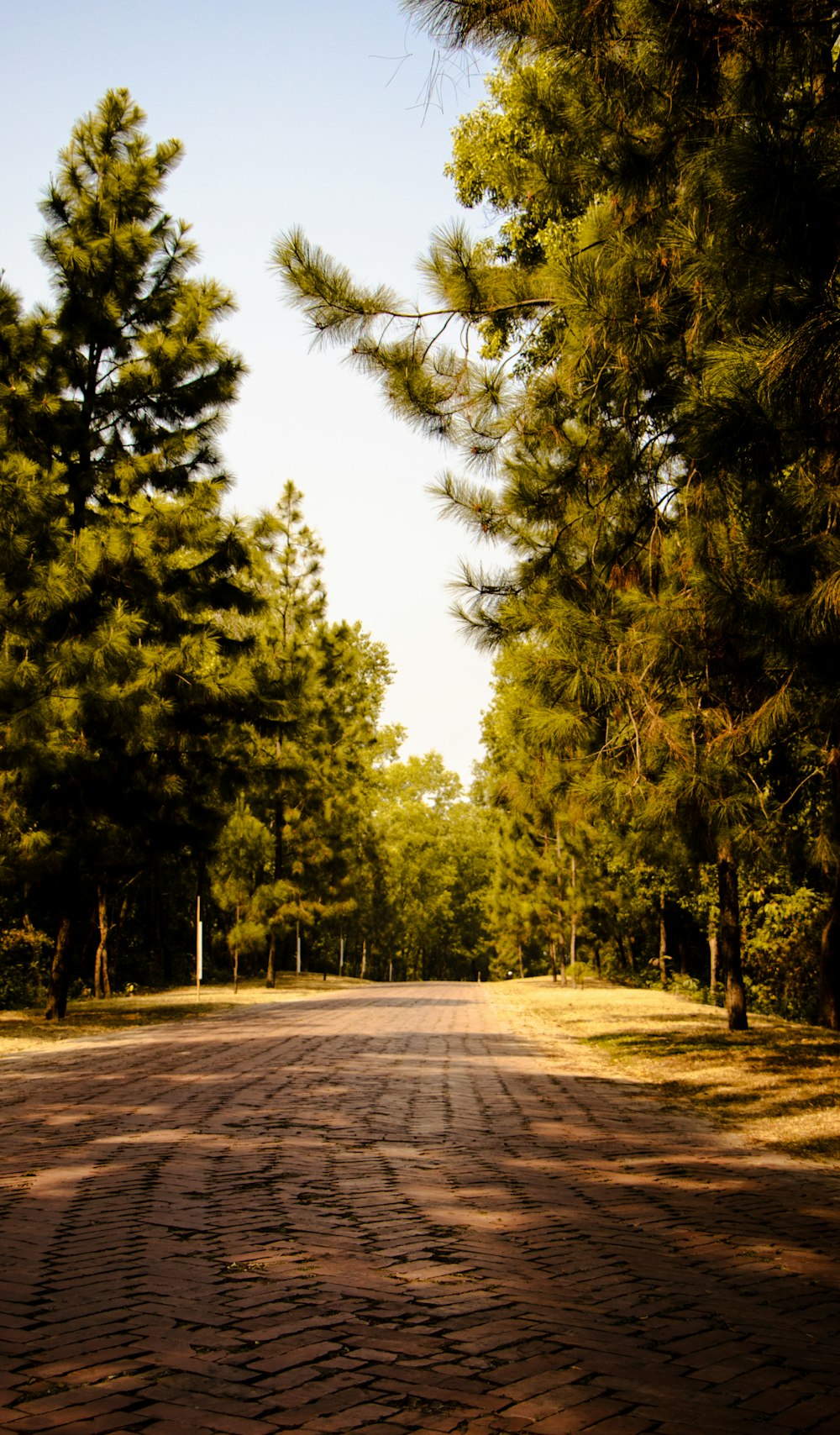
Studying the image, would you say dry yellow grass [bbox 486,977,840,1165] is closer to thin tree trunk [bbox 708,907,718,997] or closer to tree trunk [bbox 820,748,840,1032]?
tree trunk [bbox 820,748,840,1032]

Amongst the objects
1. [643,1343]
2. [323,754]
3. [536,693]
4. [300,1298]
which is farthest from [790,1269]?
[323,754]

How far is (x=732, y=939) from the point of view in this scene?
1427 cm

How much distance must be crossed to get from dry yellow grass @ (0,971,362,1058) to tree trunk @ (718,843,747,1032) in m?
8.88

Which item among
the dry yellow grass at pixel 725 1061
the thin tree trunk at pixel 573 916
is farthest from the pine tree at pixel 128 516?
the thin tree trunk at pixel 573 916

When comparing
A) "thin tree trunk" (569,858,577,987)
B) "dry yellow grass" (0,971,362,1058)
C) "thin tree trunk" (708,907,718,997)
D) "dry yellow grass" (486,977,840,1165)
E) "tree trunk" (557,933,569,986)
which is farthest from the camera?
"tree trunk" (557,933,569,986)

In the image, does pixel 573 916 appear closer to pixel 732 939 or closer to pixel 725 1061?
pixel 732 939

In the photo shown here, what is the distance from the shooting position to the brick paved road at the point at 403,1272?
306 centimetres

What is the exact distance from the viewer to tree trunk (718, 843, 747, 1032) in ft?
46.2

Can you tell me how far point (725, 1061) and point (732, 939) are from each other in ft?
8.65

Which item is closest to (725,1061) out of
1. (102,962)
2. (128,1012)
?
(128,1012)

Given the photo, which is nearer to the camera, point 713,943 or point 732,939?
point 732,939

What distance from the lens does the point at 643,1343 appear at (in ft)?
11.7

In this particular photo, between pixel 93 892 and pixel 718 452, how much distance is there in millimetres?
25629

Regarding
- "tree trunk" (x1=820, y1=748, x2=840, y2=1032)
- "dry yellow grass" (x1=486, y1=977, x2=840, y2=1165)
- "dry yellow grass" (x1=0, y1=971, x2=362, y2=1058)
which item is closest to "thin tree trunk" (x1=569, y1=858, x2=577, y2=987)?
"dry yellow grass" (x1=0, y1=971, x2=362, y2=1058)
